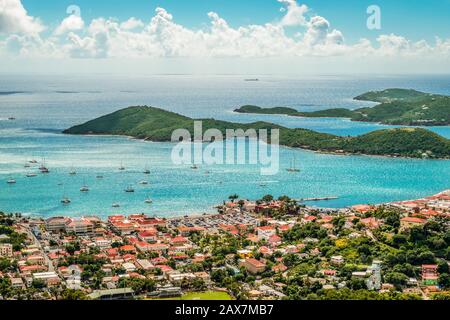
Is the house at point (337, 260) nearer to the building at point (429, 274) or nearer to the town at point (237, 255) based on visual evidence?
the town at point (237, 255)

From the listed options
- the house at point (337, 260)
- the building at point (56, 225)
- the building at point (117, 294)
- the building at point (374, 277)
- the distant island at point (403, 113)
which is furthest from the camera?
the distant island at point (403, 113)

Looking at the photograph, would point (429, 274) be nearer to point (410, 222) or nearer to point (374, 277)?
point (374, 277)

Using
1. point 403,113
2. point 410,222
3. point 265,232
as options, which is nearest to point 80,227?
point 265,232

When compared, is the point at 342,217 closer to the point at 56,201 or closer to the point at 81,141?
the point at 56,201

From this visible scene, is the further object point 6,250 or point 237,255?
point 6,250

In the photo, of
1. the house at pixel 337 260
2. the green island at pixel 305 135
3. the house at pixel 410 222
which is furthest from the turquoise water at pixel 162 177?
the house at pixel 337 260

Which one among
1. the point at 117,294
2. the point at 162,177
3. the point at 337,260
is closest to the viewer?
the point at 117,294
